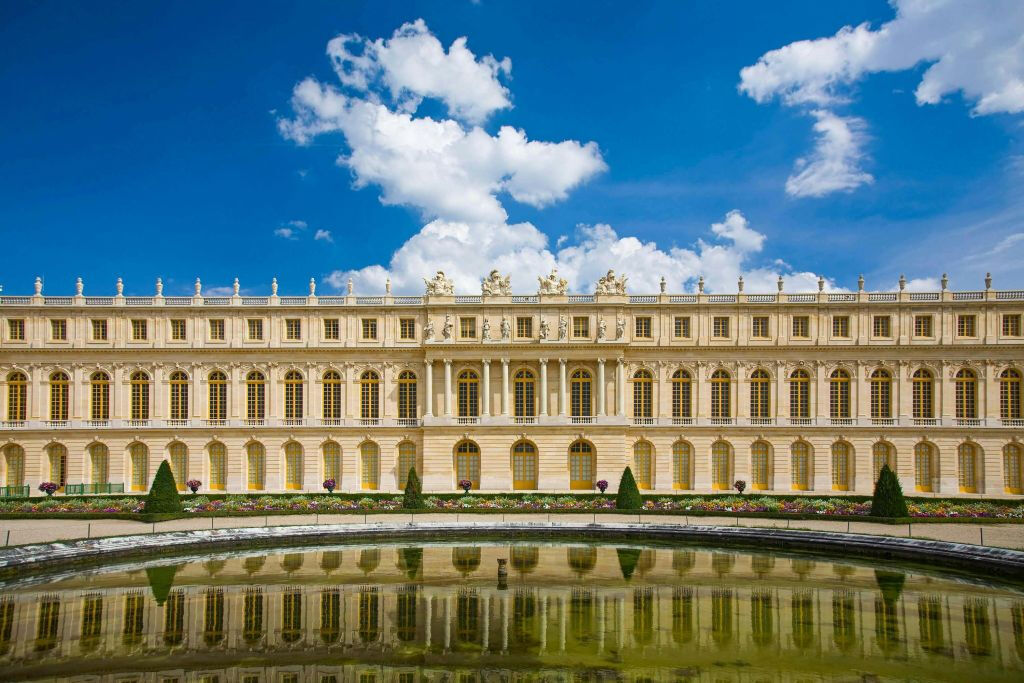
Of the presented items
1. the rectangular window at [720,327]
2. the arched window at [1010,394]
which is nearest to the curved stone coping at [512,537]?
the rectangular window at [720,327]

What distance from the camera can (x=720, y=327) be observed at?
152 ft

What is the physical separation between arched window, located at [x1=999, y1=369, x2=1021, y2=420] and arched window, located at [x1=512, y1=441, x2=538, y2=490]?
97.0 feet

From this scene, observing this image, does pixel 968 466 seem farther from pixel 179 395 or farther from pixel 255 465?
pixel 179 395

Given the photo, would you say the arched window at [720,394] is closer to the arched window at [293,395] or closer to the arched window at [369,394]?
the arched window at [369,394]

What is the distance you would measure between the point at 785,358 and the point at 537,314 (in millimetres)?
16349

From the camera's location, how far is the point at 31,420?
151 ft

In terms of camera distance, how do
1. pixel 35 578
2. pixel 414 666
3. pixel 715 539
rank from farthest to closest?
pixel 715 539
pixel 35 578
pixel 414 666

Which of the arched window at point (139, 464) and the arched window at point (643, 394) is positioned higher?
the arched window at point (643, 394)

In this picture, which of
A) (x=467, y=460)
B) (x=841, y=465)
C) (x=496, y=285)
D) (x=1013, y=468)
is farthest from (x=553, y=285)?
(x=1013, y=468)

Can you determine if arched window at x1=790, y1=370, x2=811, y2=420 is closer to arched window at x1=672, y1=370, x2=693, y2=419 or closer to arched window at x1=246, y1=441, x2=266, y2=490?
arched window at x1=672, y1=370, x2=693, y2=419

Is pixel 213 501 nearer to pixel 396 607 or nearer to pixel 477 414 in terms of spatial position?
pixel 477 414

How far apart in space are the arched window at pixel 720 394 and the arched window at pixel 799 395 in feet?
13.4

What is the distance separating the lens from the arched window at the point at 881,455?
44.6m

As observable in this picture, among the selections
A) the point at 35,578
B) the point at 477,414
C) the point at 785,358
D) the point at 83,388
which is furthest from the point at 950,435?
the point at 83,388
